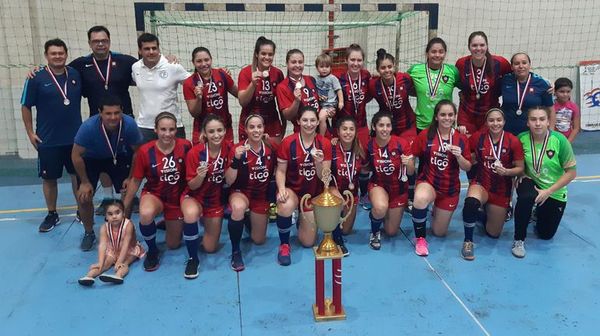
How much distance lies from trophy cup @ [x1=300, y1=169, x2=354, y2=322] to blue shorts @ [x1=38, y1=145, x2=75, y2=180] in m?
2.93

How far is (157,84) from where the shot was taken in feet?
16.4

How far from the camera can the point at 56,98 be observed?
191 inches

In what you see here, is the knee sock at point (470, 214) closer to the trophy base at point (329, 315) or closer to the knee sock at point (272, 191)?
the trophy base at point (329, 315)

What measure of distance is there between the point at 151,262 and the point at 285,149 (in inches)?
59.2

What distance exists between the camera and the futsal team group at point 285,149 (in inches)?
170

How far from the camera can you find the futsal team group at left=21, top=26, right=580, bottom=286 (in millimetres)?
4312

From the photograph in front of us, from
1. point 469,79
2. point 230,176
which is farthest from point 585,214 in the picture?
point 230,176

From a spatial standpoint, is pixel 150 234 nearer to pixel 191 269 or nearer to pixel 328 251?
pixel 191 269

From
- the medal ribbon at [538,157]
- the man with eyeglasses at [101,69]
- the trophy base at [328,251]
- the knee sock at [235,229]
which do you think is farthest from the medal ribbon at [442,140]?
the man with eyeglasses at [101,69]

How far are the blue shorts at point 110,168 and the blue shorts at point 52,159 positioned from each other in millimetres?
566

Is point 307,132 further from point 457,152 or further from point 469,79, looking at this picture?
point 469,79

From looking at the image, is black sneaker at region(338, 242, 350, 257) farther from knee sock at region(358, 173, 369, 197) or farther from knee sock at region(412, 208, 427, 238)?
knee sock at region(358, 173, 369, 197)

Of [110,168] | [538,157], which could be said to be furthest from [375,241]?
[110,168]

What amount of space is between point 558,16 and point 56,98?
8.75 metres
